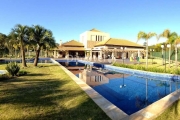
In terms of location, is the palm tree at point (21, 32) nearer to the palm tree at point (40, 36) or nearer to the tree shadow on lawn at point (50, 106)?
the palm tree at point (40, 36)

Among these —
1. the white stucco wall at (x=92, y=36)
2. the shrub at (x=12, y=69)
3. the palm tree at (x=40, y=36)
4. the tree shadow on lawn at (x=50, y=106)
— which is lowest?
the tree shadow on lawn at (x=50, y=106)

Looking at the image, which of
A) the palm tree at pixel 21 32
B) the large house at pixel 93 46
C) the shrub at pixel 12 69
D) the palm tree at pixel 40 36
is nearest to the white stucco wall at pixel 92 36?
the large house at pixel 93 46

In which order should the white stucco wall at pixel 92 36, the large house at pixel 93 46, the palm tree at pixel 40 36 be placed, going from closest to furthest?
1. the palm tree at pixel 40 36
2. the large house at pixel 93 46
3. the white stucco wall at pixel 92 36

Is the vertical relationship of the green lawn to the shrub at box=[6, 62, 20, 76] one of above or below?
below

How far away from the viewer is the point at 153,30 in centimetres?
4516

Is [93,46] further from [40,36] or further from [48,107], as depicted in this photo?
[48,107]

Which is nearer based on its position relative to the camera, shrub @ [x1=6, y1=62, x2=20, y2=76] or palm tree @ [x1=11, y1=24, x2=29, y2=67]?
shrub @ [x1=6, y1=62, x2=20, y2=76]

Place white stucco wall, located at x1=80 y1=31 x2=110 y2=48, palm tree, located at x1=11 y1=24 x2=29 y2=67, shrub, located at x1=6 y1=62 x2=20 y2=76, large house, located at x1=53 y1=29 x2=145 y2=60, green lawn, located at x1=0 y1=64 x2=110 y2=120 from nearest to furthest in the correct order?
green lawn, located at x1=0 y1=64 x2=110 y2=120
shrub, located at x1=6 y1=62 x2=20 y2=76
palm tree, located at x1=11 y1=24 x2=29 y2=67
large house, located at x1=53 y1=29 x2=145 y2=60
white stucco wall, located at x1=80 y1=31 x2=110 y2=48

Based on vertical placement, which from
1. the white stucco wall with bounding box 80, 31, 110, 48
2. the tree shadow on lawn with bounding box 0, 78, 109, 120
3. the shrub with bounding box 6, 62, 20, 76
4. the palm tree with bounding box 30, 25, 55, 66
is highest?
the white stucco wall with bounding box 80, 31, 110, 48

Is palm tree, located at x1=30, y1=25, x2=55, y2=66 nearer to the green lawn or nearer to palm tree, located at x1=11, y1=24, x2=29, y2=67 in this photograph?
palm tree, located at x1=11, y1=24, x2=29, y2=67

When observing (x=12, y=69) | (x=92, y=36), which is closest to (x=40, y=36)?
(x=12, y=69)

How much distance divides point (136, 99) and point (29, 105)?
561 cm

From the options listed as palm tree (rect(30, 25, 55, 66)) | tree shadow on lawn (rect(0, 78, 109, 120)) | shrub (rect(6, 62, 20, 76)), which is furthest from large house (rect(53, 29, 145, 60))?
tree shadow on lawn (rect(0, 78, 109, 120))

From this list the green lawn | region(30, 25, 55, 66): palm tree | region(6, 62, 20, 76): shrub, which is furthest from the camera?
region(30, 25, 55, 66): palm tree
